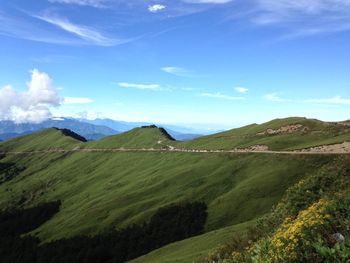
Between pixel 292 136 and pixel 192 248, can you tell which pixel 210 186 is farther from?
pixel 192 248

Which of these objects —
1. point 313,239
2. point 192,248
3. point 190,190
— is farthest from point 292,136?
point 313,239

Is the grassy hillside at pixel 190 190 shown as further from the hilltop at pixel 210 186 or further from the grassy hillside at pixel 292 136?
the grassy hillside at pixel 292 136

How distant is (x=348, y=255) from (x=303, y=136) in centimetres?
14624

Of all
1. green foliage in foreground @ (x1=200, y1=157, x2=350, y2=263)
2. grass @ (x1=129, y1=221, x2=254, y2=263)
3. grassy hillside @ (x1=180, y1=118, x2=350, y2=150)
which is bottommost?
grass @ (x1=129, y1=221, x2=254, y2=263)

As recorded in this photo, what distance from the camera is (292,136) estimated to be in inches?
6245

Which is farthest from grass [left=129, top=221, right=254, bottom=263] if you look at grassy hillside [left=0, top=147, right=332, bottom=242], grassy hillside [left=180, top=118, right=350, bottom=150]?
grassy hillside [left=180, top=118, right=350, bottom=150]

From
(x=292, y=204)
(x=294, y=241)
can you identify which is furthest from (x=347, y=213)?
(x=292, y=204)

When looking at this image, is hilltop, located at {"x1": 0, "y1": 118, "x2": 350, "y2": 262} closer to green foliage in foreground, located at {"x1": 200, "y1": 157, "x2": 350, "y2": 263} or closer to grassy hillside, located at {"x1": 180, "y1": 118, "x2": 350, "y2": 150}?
grassy hillside, located at {"x1": 180, "y1": 118, "x2": 350, "y2": 150}

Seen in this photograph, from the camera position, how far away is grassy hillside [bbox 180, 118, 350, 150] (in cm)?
Result: 14129

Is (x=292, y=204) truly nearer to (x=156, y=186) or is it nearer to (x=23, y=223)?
(x=156, y=186)

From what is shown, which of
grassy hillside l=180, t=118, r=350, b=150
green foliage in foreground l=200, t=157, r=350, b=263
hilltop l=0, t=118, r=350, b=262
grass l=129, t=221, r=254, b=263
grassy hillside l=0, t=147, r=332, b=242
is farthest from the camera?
grassy hillside l=180, t=118, r=350, b=150

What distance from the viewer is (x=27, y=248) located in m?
154

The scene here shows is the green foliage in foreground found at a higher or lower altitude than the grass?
higher

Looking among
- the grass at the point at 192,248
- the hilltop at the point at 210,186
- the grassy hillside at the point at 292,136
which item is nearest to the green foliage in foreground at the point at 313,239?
A: the grass at the point at 192,248
